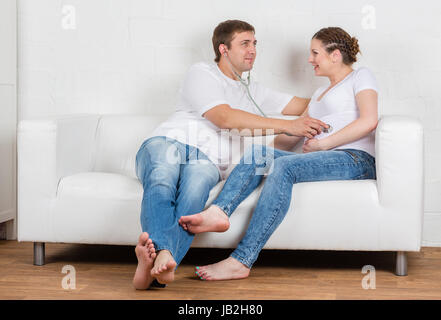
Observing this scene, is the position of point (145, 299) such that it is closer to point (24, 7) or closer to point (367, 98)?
point (367, 98)

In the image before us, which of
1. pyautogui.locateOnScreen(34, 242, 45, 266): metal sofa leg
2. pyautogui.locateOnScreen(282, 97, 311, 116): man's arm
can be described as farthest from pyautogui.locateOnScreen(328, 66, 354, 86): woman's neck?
pyautogui.locateOnScreen(34, 242, 45, 266): metal sofa leg

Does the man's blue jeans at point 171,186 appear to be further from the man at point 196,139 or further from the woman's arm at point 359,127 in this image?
the woman's arm at point 359,127

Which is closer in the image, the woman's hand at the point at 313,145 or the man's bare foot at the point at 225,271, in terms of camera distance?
the man's bare foot at the point at 225,271

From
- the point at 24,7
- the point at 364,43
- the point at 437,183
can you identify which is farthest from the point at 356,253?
the point at 24,7

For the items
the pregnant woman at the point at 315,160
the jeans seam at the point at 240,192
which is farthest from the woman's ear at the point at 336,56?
the jeans seam at the point at 240,192

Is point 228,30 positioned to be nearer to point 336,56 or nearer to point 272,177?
point 336,56

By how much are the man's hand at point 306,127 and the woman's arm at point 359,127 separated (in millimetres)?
35

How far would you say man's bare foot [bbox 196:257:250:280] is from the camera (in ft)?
7.20

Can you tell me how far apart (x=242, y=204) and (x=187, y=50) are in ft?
3.45

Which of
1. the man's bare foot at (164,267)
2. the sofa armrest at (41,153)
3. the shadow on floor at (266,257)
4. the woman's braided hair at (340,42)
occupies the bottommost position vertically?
the shadow on floor at (266,257)

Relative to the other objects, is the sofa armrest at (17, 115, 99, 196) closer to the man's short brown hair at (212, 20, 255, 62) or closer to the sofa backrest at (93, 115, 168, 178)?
the sofa backrest at (93, 115, 168, 178)

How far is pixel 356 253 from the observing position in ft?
9.10

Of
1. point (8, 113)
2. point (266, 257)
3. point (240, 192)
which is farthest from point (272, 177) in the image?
point (8, 113)

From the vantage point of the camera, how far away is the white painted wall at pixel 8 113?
2969 millimetres
